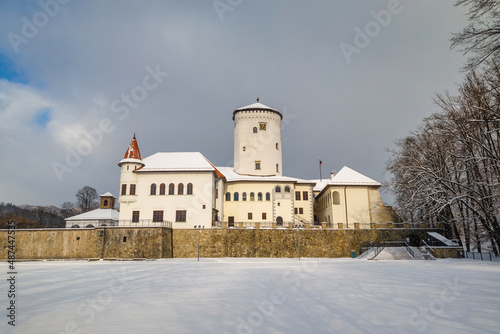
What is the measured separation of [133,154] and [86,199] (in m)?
36.1

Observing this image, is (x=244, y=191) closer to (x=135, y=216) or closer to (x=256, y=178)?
(x=256, y=178)

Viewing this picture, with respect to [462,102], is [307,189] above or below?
below

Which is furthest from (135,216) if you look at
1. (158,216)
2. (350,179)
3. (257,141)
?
(350,179)

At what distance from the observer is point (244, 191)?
136 ft

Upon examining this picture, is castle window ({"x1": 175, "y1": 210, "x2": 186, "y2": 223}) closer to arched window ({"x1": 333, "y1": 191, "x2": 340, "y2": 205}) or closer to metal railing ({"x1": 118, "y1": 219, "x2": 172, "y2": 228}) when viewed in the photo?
metal railing ({"x1": 118, "y1": 219, "x2": 172, "y2": 228})

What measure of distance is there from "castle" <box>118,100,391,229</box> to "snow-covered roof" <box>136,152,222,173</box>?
113 mm

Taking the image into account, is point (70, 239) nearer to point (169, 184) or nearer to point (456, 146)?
point (169, 184)

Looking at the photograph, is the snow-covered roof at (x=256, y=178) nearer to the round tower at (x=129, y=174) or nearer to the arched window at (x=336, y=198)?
the arched window at (x=336, y=198)

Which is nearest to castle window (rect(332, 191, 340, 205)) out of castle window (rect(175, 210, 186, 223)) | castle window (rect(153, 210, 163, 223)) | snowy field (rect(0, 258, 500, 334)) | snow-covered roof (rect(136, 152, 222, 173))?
snow-covered roof (rect(136, 152, 222, 173))

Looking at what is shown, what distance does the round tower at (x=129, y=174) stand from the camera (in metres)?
36.3

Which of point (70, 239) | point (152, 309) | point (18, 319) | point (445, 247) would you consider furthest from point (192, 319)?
point (70, 239)

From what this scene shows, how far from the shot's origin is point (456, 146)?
1104 inches

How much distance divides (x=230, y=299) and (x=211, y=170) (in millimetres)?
27018

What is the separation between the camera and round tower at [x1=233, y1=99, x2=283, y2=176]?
4534 cm
